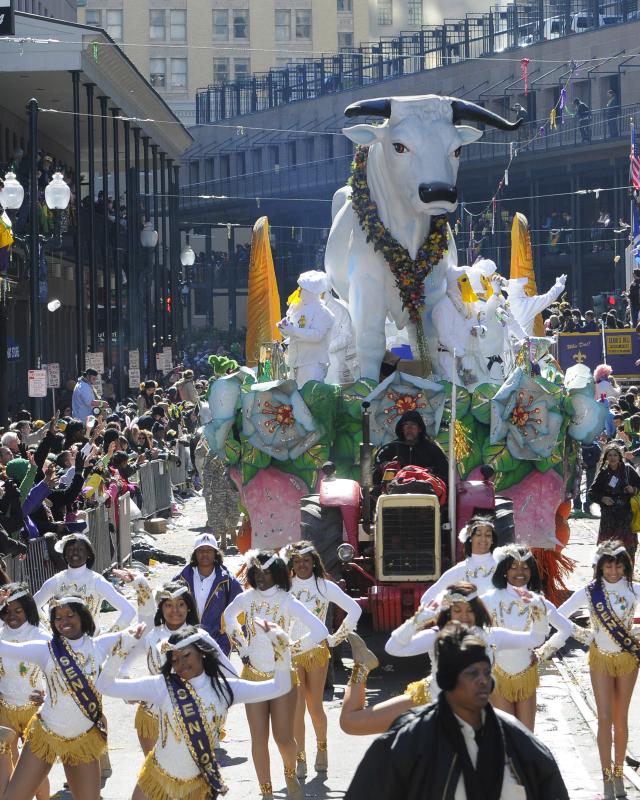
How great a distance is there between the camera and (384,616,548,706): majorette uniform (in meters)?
6.88

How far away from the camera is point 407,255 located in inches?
619

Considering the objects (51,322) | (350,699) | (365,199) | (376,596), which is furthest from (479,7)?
(350,699)

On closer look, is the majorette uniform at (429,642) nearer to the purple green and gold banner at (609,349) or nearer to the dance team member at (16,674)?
the dance team member at (16,674)

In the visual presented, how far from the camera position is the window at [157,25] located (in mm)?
96562

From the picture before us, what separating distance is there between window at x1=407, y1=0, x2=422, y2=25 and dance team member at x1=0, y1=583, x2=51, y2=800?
287ft

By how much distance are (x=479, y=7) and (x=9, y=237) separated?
2087 inches

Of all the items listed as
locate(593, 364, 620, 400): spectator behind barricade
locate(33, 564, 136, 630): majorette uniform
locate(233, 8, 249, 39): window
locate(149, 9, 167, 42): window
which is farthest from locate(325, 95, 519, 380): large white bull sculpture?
locate(149, 9, 167, 42): window

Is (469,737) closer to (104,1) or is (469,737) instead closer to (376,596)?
(376,596)

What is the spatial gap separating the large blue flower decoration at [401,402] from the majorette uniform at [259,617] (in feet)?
18.2

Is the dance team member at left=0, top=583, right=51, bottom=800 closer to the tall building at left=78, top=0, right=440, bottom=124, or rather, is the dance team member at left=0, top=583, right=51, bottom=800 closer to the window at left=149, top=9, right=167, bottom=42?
the tall building at left=78, top=0, right=440, bottom=124

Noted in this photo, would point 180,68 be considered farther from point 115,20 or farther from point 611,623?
point 611,623

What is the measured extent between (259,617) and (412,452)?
3.87 metres

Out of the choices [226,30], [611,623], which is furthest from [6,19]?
[226,30]

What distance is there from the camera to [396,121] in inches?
615
